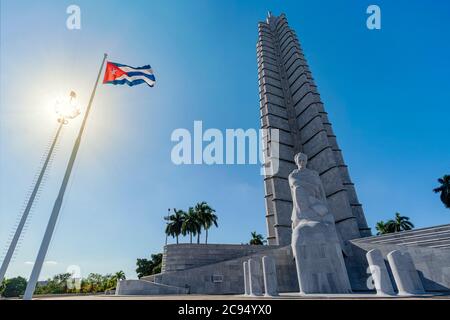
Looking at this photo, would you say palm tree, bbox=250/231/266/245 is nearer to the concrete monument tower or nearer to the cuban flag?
the concrete monument tower

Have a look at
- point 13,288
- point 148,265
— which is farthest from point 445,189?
point 13,288

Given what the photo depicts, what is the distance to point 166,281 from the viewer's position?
56.5 ft

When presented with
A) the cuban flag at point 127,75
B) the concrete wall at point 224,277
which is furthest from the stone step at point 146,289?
the cuban flag at point 127,75

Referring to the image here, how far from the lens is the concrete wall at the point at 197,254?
66.2ft

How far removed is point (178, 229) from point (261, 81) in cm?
2908

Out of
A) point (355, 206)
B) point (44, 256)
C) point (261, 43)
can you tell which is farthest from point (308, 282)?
point (261, 43)

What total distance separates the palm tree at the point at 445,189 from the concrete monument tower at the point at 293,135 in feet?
50.4

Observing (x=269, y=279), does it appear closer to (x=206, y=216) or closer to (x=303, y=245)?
(x=303, y=245)

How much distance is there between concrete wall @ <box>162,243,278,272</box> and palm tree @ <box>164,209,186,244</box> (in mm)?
17575

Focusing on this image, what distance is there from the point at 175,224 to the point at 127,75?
1246 inches

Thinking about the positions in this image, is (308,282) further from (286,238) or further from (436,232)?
(286,238)

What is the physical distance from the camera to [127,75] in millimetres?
11359

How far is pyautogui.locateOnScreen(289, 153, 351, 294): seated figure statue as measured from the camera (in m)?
8.77
